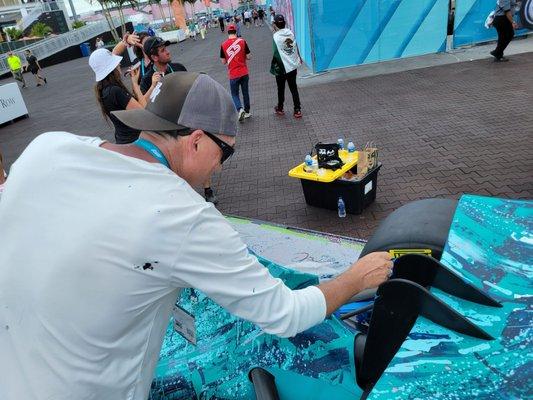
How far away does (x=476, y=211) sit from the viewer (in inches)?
69.8

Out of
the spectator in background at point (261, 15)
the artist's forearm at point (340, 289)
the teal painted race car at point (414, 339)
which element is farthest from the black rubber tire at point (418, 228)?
the spectator in background at point (261, 15)

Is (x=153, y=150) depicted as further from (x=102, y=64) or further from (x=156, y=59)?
(x=156, y=59)

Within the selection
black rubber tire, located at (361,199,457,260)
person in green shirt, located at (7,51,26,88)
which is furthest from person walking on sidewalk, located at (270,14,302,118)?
person in green shirt, located at (7,51,26,88)

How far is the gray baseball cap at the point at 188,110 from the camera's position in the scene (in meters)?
1.34

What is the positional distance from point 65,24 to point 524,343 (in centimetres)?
6423

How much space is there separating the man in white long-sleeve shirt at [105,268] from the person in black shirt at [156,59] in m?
3.76

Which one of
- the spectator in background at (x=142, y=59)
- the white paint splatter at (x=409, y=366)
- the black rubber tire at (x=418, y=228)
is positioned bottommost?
the black rubber tire at (x=418, y=228)

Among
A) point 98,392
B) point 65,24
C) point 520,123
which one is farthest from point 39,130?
point 65,24

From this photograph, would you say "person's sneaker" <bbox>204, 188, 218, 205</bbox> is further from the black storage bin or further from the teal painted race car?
the teal painted race car

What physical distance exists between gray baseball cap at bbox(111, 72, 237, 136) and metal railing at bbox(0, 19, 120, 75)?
31052 millimetres

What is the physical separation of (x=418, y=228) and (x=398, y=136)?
15.1 ft

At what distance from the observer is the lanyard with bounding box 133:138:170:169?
52.9 inches

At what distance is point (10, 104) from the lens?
12414 mm

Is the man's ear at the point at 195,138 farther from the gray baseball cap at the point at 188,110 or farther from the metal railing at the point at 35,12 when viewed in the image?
the metal railing at the point at 35,12
